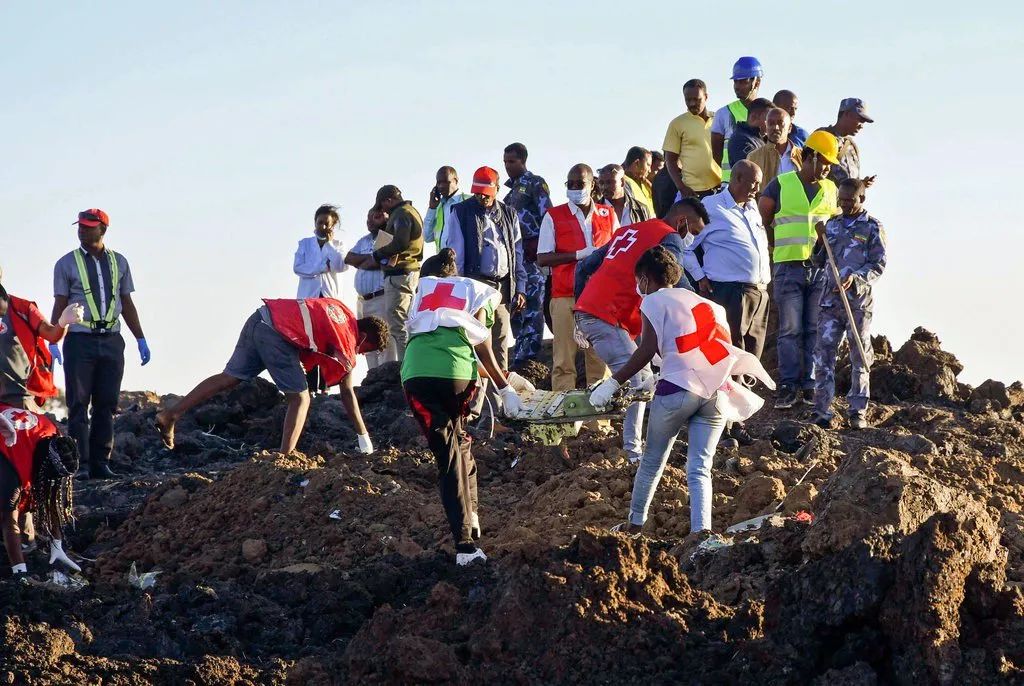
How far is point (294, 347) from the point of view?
11.2m

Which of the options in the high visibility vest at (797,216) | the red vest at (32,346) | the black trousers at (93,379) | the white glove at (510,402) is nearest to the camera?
the white glove at (510,402)

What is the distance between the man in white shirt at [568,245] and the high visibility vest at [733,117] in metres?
1.68

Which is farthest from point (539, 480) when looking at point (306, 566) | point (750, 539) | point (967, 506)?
point (967, 506)

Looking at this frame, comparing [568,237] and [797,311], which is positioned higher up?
[568,237]

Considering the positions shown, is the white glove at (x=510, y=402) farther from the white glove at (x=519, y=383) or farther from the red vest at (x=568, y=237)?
the red vest at (x=568, y=237)

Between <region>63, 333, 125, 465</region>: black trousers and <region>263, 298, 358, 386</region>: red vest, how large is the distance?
5.93 ft

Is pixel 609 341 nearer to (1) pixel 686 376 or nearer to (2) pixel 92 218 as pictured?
(1) pixel 686 376

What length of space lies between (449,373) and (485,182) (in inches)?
159

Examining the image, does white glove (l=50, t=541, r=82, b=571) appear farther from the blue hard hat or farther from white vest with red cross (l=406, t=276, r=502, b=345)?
the blue hard hat

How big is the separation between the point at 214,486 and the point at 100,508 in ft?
3.55

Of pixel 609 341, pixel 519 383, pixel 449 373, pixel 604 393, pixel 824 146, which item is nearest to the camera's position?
pixel 449 373

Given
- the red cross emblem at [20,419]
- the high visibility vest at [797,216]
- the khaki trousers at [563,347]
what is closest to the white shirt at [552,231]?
the khaki trousers at [563,347]

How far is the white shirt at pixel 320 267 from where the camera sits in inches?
543

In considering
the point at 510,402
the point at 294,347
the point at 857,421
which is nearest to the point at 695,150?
the point at 857,421
